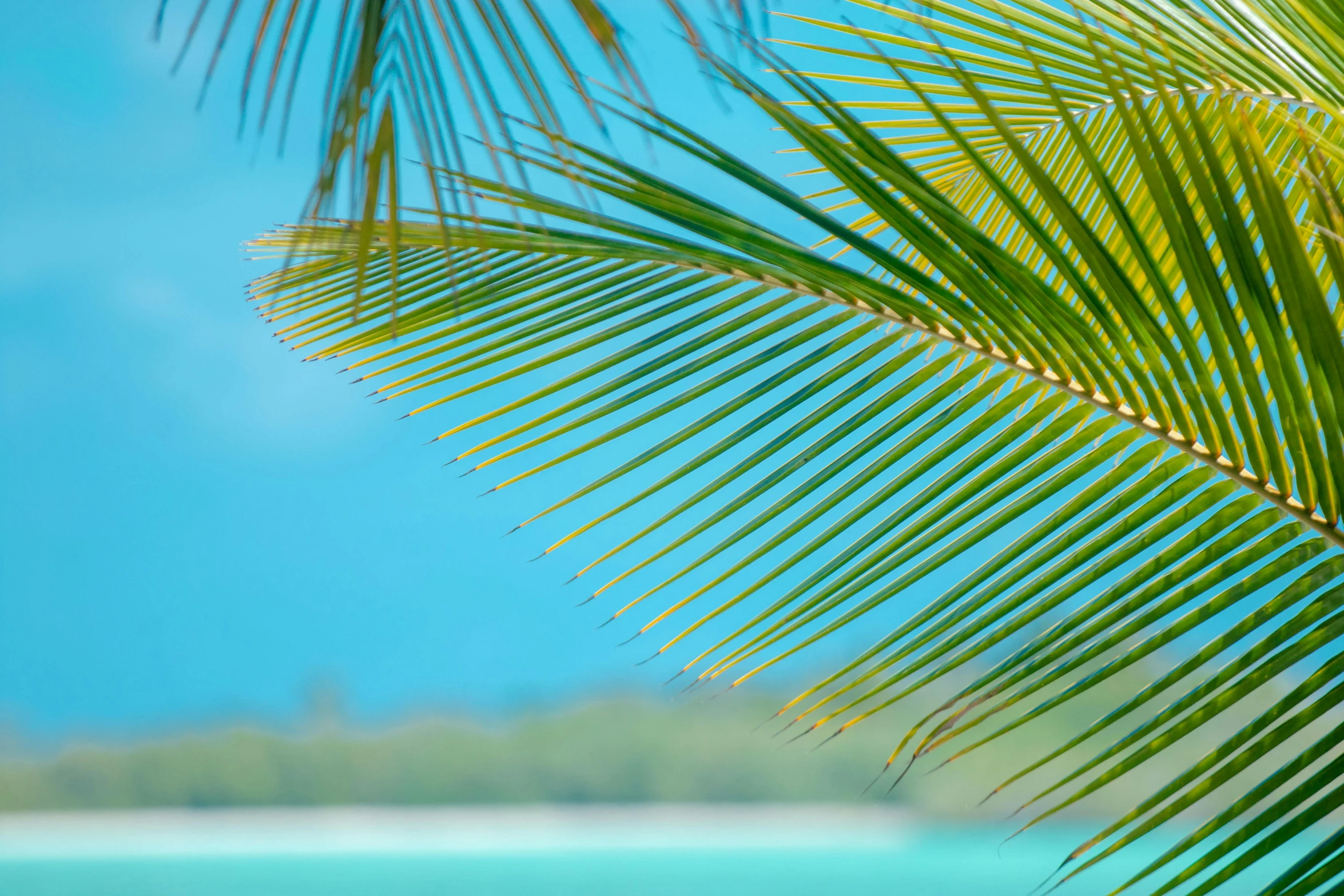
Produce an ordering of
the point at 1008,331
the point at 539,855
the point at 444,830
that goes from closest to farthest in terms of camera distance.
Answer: the point at 1008,331, the point at 539,855, the point at 444,830

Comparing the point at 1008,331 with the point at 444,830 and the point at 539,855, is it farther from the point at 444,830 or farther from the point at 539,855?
the point at 444,830

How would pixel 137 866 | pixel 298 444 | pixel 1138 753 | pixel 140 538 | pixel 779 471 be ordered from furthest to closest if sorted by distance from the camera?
pixel 298 444 < pixel 140 538 < pixel 137 866 < pixel 779 471 < pixel 1138 753

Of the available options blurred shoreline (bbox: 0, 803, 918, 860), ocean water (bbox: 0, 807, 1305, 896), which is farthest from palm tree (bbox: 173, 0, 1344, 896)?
blurred shoreline (bbox: 0, 803, 918, 860)

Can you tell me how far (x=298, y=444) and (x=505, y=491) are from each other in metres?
4.49

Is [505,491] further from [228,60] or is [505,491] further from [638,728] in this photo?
[228,60]

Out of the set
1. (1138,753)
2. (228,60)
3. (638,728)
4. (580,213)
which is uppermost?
(228,60)

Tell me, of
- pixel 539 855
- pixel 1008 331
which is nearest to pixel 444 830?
pixel 539 855

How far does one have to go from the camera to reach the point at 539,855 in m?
10.3

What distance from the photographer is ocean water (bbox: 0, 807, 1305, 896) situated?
832 cm

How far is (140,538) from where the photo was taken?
19.7 m

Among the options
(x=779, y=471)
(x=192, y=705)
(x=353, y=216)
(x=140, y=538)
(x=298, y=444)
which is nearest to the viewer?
(x=353, y=216)

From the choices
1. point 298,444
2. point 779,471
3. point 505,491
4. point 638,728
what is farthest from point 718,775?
point 779,471

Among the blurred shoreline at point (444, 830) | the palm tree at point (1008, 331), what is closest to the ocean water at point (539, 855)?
the blurred shoreline at point (444, 830)

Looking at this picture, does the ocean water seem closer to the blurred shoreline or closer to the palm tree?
the blurred shoreline
